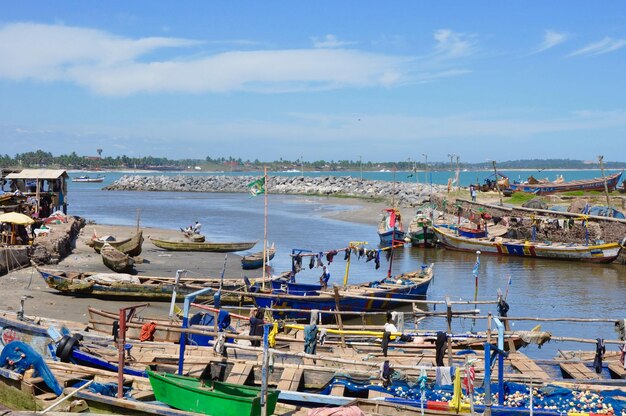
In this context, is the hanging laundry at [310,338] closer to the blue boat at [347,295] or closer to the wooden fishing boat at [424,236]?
the blue boat at [347,295]

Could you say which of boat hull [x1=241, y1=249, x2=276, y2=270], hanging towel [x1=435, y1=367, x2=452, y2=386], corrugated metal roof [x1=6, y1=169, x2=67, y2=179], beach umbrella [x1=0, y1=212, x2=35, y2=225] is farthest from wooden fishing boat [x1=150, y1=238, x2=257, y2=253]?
hanging towel [x1=435, y1=367, x2=452, y2=386]

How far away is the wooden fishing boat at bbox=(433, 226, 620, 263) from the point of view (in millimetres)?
38844

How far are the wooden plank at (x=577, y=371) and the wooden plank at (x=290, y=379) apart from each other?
6.02m

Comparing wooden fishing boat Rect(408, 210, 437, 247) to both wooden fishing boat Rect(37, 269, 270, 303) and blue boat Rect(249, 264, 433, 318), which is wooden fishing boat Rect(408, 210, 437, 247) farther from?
wooden fishing boat Rect(37, 269, 270, 303)

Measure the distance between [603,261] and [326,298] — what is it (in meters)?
22.8

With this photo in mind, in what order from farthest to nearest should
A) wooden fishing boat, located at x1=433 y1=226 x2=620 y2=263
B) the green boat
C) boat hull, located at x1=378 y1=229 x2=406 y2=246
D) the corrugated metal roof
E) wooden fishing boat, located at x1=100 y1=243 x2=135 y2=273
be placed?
boat hull, located at x1=378 y1=229 x2=406 y2=246, the corrugated metal roof, wooden fishing boat, located at x1=433 y1=226 x2=620 y2=263, wooden fishing boat, located at x1=100 y1=243 x2=135 y2=273, the green boat

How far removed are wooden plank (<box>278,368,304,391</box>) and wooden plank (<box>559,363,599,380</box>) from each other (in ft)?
19.7

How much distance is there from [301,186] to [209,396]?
112637 mm

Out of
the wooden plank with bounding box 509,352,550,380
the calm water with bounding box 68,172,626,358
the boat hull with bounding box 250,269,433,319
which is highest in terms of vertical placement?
the wooden plank with bounding box 509,352,550,380

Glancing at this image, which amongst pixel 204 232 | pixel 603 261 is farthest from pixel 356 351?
pixel 204 232

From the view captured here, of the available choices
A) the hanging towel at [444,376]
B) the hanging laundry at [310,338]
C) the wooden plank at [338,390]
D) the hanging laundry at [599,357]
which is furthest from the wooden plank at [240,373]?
the hanging laundry at [599,357]

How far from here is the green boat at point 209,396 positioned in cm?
1180

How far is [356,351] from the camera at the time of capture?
53.1ft

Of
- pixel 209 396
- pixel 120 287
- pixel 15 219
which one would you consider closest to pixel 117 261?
pixel 120 287
